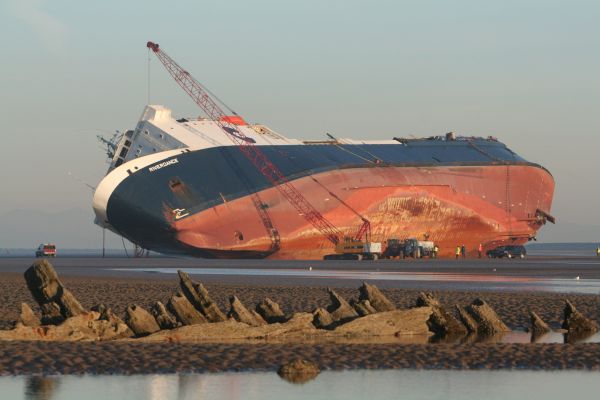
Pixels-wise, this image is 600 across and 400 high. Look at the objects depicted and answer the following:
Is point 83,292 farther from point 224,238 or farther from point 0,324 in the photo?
point 224,238

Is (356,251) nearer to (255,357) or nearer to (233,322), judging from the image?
(233,322)

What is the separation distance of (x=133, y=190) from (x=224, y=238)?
9565 mm

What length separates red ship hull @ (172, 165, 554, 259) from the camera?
122125 millimetres

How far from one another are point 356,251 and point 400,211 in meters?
16.4

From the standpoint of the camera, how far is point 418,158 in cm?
14100

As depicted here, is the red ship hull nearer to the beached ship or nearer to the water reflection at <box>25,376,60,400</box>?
the beached ship

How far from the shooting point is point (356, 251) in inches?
4798

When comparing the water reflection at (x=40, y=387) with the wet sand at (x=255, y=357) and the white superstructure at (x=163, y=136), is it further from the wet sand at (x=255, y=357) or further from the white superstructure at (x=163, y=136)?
the white superstructure at (x=163, y=136)

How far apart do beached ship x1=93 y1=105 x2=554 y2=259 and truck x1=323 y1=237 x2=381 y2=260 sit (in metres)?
5.00

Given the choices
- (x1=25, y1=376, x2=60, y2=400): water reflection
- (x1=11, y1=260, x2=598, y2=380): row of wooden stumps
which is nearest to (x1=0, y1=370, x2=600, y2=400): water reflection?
(x1=25, y1=376, x2=60, y2=400): water reflection

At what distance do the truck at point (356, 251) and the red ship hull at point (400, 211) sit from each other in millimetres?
5003

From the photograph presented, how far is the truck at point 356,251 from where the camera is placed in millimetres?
119000

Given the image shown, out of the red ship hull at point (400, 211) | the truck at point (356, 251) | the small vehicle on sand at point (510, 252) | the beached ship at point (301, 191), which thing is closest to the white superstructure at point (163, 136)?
the beached ship at point (301, 191)

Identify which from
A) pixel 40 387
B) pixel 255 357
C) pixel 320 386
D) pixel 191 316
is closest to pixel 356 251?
pixel 191 316
